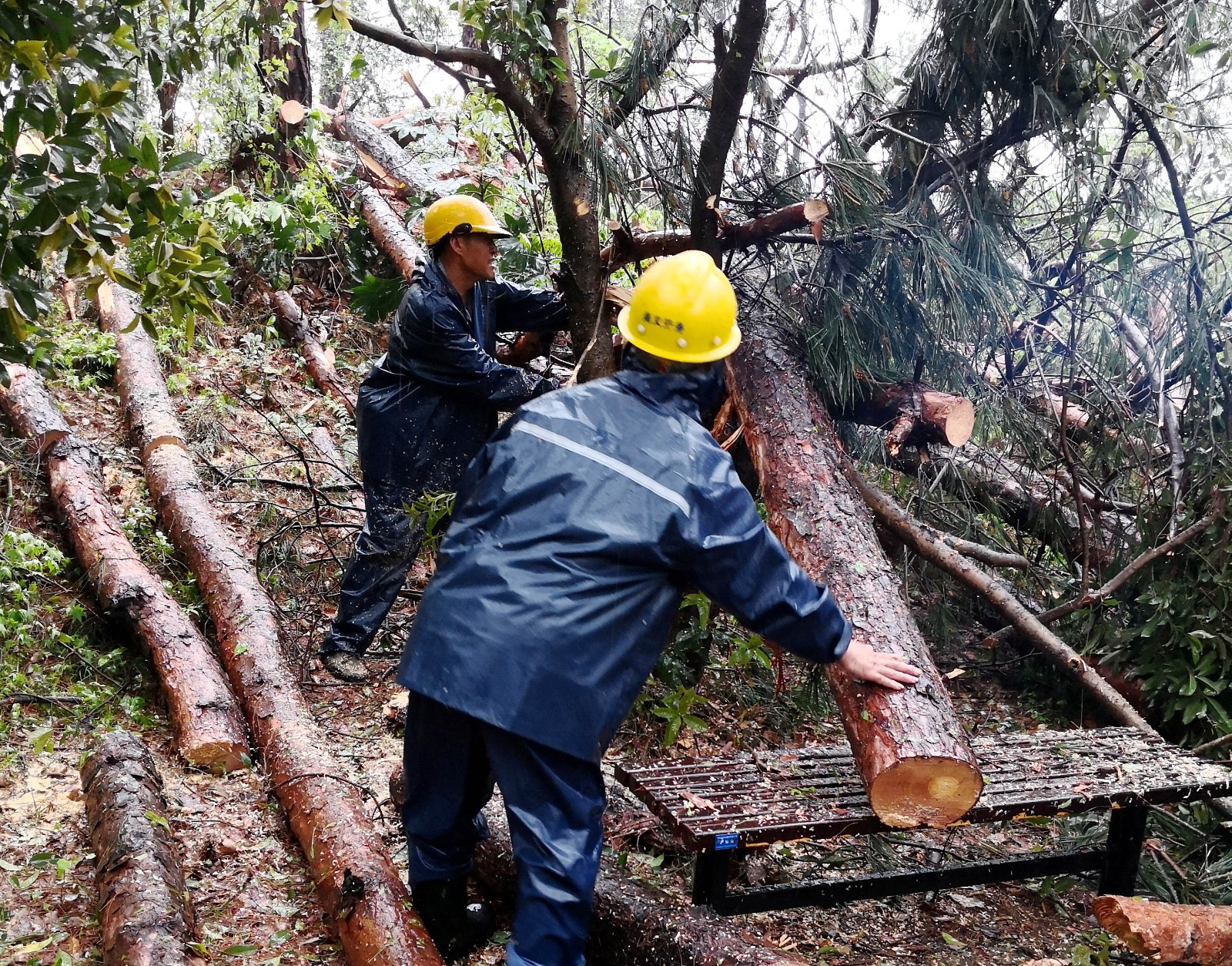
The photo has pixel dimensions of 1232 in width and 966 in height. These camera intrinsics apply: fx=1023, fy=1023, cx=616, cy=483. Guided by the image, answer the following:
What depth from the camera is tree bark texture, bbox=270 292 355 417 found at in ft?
21.8

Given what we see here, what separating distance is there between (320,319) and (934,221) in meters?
4.81

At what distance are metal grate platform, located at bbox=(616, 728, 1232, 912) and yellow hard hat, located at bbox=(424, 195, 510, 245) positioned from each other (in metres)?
2.27

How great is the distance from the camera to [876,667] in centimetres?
259

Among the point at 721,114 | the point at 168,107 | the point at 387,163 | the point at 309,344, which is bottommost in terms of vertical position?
the point at 309,344

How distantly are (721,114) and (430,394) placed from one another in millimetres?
1648

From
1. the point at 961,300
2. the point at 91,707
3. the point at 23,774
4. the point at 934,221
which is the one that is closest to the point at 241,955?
the point at 23,774

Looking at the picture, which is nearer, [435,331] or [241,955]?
[241,955]

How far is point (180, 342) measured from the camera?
6.77 meters

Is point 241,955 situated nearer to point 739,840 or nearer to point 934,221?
point 739,840

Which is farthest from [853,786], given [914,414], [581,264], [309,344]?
[309,344]

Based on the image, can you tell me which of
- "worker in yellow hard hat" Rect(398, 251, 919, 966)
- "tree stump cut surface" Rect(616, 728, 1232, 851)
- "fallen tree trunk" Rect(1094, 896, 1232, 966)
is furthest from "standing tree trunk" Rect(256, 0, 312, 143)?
"fallen tree trunk" Rect(1094, 896, 1232, 966)

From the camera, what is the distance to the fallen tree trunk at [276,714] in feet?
8.46

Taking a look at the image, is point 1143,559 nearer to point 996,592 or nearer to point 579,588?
point 996,592

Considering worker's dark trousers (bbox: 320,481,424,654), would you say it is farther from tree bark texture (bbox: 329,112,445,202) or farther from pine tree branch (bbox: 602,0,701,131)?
tree bark texture (bbox: 329,112,445,202)
